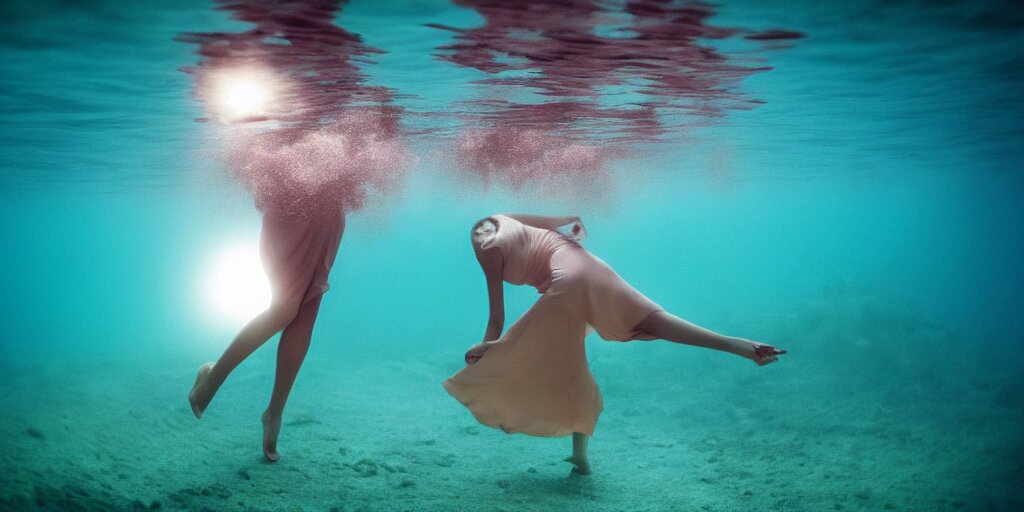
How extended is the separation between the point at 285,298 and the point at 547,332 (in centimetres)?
239

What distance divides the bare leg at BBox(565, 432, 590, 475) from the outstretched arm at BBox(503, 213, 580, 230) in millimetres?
1961

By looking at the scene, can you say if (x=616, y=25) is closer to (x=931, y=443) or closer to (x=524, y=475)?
(x=524, y=475)

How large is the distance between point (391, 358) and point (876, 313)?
12.7 meters

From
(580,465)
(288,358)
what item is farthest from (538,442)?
(288,358)

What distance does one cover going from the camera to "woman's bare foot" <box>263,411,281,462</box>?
5.97 m

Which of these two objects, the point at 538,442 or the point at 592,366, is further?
the point at 592,366

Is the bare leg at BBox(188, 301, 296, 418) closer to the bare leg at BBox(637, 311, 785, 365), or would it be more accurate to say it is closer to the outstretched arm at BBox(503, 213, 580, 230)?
the outstretched arm at BBox(503, 213, 580, 230)

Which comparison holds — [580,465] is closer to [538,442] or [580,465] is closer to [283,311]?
[538,442]

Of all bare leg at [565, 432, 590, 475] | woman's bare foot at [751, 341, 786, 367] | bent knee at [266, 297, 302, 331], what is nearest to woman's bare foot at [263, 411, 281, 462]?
bent knee at [266, 297, 302, 331]

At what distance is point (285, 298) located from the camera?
568cm

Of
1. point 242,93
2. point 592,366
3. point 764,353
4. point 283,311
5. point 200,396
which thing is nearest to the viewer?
point 764,353

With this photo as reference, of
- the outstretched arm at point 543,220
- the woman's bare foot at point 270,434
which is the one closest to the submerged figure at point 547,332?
the outstretched arm at point 543,220

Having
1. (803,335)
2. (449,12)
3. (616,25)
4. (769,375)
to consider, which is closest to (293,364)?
(449,12)

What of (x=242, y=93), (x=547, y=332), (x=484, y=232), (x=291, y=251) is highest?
(x=242, y=93)
